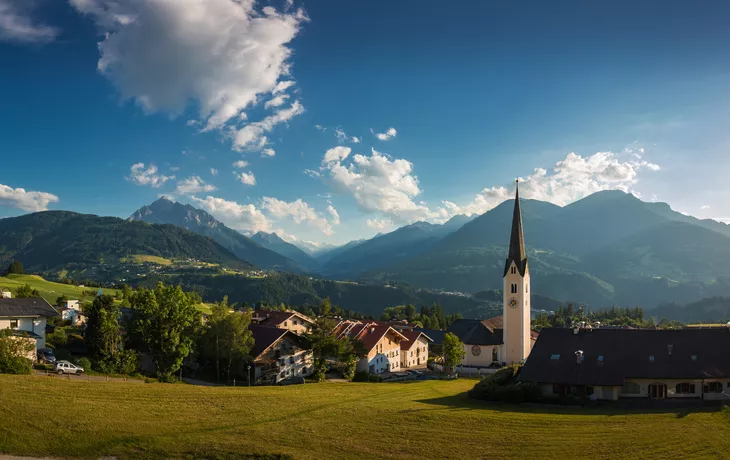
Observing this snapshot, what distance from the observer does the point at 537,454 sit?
24.7 m

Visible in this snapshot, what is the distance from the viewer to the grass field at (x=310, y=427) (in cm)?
2392

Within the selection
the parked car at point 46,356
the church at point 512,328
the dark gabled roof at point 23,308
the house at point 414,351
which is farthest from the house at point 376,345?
the dark gabled roof at point 23,308

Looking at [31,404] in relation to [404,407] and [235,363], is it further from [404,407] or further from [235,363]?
[235,363]

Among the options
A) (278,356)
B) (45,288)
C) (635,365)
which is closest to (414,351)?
(278,356)

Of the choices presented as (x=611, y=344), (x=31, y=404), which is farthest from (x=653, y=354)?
(x=31, y=404)

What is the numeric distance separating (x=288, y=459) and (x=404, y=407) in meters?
14.0

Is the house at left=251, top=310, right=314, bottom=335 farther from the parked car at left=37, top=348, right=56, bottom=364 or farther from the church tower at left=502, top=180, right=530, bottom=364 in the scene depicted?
the parked car at left=37, top=348, right=56, bottom=364

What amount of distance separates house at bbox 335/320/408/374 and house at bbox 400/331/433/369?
51.6 inches

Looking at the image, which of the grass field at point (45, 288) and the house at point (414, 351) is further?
the grass field at point (45, 288)

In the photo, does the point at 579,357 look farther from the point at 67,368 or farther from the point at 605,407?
the point at 67,368

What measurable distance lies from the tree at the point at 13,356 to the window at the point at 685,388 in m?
50.5

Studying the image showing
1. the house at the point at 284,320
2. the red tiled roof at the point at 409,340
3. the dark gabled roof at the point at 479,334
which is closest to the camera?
the red tiled roof at the point at 409,340

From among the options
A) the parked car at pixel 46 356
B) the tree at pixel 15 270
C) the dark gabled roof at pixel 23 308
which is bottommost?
the parked car at pixel 46 356

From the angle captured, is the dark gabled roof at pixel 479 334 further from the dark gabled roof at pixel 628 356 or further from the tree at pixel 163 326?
the tree at pixel 163 326
